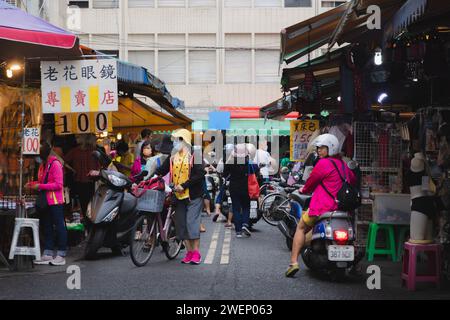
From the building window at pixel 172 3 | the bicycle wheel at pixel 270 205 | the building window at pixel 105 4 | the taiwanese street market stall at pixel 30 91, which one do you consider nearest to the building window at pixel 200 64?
the building window at pixel 172 3

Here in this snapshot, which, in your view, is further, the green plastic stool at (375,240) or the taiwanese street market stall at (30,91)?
the green plastic stool at (375,240)

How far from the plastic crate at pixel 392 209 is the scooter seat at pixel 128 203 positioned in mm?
4083

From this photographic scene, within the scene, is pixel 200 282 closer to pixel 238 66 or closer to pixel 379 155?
pixel 379 155

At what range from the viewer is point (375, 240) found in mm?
10547

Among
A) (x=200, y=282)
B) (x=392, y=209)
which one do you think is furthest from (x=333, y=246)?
(x=392, y=209)

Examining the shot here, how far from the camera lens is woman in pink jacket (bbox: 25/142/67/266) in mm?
10133

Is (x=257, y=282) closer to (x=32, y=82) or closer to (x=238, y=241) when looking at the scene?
(x=238, y=241)

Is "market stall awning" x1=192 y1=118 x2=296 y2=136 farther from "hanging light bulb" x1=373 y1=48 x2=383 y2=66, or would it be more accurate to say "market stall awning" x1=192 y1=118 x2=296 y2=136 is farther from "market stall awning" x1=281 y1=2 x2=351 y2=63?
"hanging light bulb" x1=373 y1=48 x2=383 y2=66

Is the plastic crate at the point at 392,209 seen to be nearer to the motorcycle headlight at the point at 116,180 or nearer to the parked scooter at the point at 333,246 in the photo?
the parked scooter at the point at 333,246

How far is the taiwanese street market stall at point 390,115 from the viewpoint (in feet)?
27.9

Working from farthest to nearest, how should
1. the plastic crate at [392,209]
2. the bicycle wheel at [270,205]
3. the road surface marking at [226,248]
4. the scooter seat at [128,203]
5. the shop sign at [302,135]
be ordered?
the bicycle wheel at [270,205] < the shop sign at [302,135] < the scooter seat at [128,203] < the road surface marking at [226,248] < the plastic crate at [392,209]

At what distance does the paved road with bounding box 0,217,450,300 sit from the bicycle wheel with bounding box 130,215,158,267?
164 mm

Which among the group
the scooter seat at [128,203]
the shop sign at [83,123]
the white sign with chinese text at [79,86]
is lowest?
the scooter seat at [128,203]
